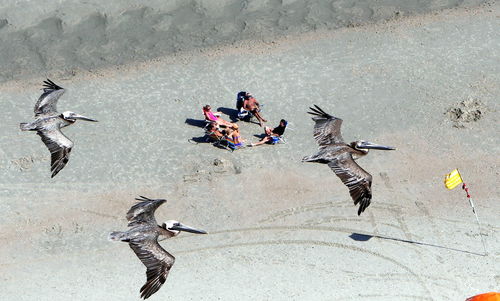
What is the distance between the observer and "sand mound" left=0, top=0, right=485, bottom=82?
37.3 m

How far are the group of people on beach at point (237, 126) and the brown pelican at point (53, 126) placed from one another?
5009 mm

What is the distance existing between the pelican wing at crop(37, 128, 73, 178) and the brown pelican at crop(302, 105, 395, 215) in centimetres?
812

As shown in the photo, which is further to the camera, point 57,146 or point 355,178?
point 57,146

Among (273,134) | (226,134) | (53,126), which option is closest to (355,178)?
(273,134)

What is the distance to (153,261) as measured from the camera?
2552 centimetres

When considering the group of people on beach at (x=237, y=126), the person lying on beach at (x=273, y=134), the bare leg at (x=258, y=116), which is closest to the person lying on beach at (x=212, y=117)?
the group of people on beach at (x=237, y=126)

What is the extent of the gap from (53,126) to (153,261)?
719cm

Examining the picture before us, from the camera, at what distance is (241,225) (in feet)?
96.2

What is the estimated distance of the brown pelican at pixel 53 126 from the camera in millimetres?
28328

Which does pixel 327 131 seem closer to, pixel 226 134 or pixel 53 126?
pixel 226 134

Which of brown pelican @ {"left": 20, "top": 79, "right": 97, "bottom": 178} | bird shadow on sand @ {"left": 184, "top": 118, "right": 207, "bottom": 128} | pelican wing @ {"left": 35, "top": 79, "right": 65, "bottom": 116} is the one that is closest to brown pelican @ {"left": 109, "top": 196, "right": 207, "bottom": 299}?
brown pelican @ {"left": 20, "top": 79, "right": 97, "bottom": 178}

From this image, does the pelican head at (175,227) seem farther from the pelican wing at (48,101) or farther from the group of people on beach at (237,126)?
the pelican wing at (48,101)

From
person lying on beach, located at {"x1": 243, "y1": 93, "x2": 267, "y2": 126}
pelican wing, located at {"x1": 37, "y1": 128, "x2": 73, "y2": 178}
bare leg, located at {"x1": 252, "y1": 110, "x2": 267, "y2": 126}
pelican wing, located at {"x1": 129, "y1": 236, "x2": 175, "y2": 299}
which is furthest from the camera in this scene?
bare leg, located at {"x1": 252, "y1": 110, "x2": 267, "y2": 126}

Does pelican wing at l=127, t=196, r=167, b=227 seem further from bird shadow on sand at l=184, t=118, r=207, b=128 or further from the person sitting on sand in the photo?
bird shadow on sand at l=184, t=118, r=207, b=128
